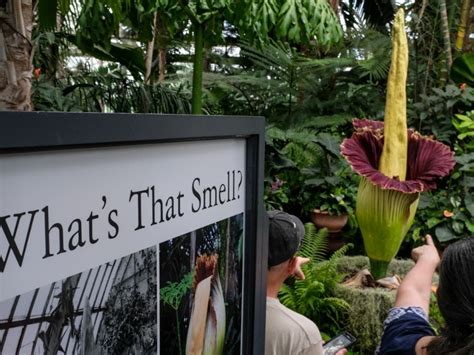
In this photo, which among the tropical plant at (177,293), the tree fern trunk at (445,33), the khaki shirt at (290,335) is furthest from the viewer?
the tree fern trunk at (445,33)

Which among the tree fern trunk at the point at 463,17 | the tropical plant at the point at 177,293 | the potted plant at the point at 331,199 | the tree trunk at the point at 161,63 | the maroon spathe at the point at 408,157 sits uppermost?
the tree fern trunk at the point at 463,17

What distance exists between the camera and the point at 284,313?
3.33 feet

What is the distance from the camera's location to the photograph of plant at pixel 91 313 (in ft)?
1.34

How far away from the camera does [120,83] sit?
294 centimetres

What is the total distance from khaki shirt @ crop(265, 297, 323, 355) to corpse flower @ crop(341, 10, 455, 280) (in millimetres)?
455

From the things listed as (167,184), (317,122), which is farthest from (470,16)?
(167,184)

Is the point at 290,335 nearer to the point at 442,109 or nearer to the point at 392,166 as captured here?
the point at 392,166

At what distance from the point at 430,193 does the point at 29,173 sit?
114 inches

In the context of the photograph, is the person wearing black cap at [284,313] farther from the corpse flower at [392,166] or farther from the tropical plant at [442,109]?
the tropical plant at [442,109]

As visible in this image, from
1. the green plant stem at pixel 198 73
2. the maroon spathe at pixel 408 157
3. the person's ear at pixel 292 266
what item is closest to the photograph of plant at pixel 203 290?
the person's ear at pixel 292 266

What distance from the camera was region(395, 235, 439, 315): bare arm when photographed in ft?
3.50

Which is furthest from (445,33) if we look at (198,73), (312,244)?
(198,73)

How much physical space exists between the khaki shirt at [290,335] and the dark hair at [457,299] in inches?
8.7

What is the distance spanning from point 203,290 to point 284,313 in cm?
40
